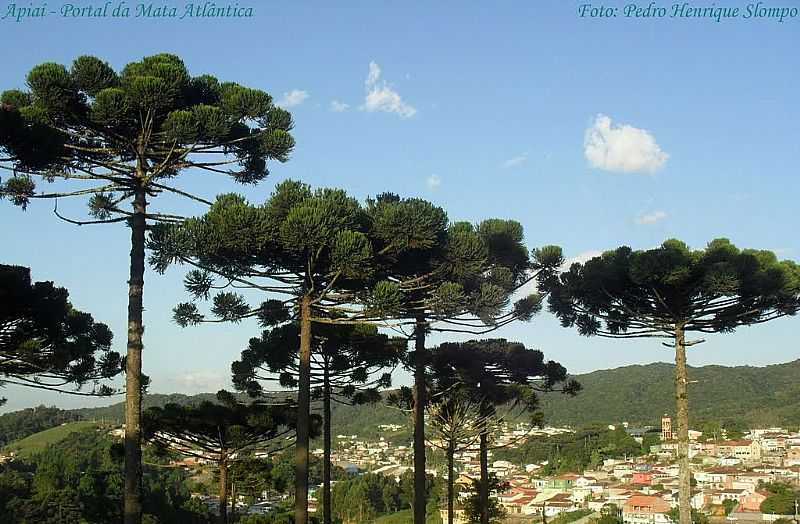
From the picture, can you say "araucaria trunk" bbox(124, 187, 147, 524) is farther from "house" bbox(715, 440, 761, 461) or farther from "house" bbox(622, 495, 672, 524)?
"house" bbox(715, 440, 761, 461)

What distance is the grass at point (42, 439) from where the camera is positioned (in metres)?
89.2

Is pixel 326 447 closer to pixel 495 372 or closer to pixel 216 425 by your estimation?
→ pixel 216 425

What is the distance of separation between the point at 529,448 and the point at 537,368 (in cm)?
11002

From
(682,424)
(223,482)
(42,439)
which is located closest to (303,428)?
(682,424)

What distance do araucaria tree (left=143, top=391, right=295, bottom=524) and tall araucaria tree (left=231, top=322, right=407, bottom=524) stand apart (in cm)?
186

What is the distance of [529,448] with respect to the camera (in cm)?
12594

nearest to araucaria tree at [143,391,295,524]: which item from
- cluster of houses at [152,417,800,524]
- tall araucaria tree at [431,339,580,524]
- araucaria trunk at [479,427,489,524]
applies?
tall araucaria tree at [431,339,580,524]

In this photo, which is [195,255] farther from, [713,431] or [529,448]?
[713,431]

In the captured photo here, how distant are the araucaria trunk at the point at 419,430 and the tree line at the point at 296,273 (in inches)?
1.5

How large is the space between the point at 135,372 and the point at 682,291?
10726mm

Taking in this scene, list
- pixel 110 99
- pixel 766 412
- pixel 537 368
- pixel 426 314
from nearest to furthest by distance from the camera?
pixel 110 99 → pixel 426 314 → pixel 537 368 → pixel 766 412

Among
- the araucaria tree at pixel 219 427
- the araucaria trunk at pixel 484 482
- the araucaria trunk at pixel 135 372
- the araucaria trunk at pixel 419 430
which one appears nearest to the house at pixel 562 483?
the araucaria trunk at pixel 484 482

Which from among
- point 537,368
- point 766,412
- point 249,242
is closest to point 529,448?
point 766,412

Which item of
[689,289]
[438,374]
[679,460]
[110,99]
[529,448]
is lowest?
[529,448]
